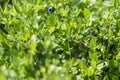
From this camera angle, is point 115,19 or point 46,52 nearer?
point 46,52

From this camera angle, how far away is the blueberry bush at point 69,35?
179 centimetres

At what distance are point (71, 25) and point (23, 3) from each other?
0.44 metres

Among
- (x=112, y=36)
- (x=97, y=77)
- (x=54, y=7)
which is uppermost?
(x=54, y=7)

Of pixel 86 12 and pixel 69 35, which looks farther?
pixel 86 12

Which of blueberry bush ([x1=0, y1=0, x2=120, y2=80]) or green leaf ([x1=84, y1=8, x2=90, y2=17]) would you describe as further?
green leaf ([x1=84, y1=8, x2=90, y2=17])

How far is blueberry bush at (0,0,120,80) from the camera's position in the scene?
179 centimetres

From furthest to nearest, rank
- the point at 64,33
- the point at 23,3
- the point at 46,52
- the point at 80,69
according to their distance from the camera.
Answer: the point at 23,3 → the point at 64,33 → the point at 80,69 → the point at 46,52

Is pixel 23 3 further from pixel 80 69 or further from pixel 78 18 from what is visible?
pixel 80 69

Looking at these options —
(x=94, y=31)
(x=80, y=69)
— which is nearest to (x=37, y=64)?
(x=80, y=69)

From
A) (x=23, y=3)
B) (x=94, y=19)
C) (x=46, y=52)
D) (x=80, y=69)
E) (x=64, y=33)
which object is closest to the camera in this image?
(x=46, y=52)

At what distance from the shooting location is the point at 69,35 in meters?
1.94

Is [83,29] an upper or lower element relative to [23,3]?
lower

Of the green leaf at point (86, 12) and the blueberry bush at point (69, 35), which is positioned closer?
the blueberry bush at point (69, 35)

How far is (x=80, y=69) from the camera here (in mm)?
1830
